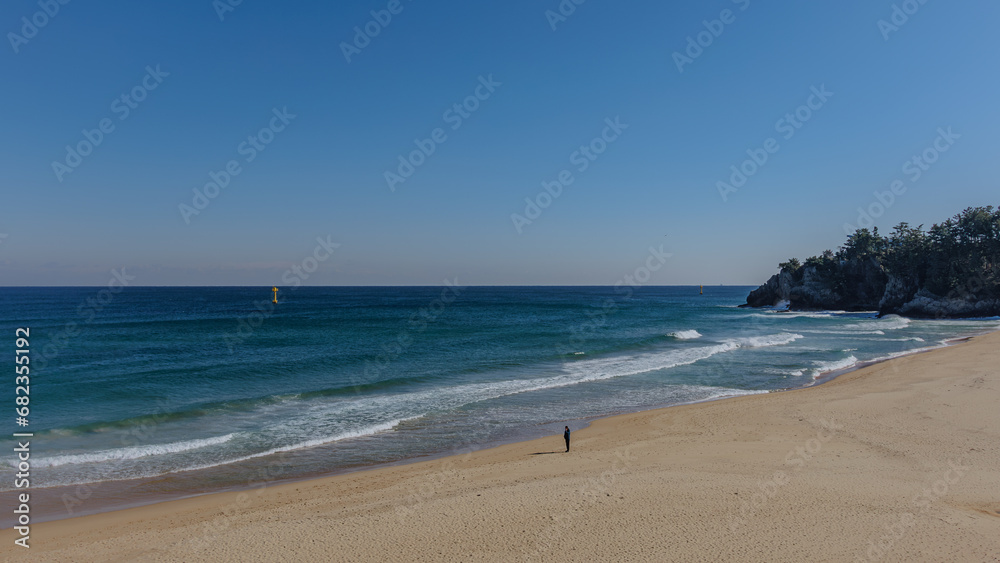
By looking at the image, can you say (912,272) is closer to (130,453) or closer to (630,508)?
(630,508)

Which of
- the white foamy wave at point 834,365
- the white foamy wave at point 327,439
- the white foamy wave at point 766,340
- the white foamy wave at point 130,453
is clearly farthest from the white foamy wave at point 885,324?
the white foamy wave at point 130,453

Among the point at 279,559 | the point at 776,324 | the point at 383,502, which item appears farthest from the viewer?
the point at 776,324

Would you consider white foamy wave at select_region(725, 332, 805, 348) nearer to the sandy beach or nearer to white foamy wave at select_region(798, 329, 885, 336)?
white foamy wave at select_region(798, 329, 885, 336)

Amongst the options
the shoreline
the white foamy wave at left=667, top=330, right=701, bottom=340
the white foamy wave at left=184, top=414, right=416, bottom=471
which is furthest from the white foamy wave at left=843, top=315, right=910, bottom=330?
the white foamy wave at left=184, top=414, right=416, bottom=471

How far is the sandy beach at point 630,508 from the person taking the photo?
8766 mm

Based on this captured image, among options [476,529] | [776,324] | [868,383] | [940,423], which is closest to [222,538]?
[476,529]

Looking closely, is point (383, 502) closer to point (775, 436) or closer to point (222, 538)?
point (222, 538)

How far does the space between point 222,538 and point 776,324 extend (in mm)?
62897

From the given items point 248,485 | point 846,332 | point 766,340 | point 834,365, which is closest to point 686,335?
point 766,340

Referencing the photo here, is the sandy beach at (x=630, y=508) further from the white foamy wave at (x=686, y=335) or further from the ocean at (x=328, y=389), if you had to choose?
the white foamy wave at (x=686, y=335)

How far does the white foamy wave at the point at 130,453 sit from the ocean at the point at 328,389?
0.07 meters

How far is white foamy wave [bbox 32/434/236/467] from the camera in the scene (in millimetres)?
15257

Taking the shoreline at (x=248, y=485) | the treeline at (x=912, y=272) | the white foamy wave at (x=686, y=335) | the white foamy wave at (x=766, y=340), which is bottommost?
the shoreline at (x=248, y=485)

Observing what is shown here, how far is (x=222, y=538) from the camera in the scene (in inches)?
Result: 379
